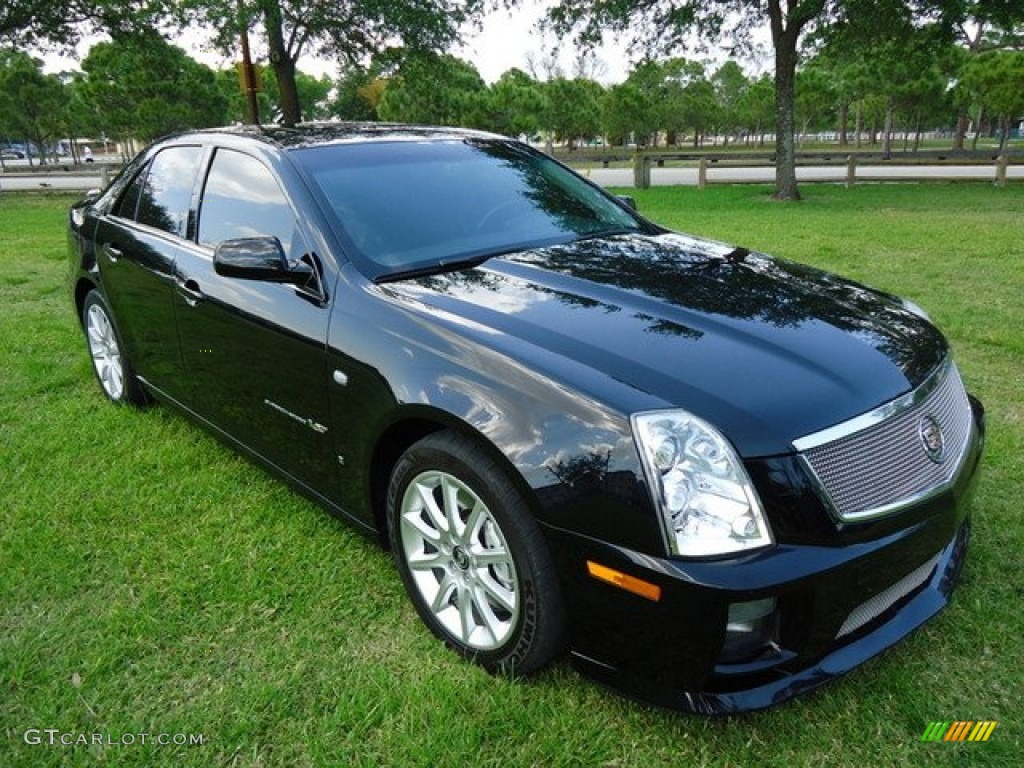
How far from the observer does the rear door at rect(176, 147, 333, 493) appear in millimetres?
2709

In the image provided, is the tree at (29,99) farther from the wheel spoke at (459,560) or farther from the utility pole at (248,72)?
the wheel spoke at (459,560)

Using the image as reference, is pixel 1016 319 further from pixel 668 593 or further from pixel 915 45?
pixel 915 45

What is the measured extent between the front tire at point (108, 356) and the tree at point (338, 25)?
13.3m

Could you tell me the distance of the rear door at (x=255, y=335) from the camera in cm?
271

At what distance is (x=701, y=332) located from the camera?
227 centimetres

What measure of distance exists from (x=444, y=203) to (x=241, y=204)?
0.85 metres

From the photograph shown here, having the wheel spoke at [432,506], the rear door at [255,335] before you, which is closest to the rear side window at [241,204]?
the rear door at [255,335]

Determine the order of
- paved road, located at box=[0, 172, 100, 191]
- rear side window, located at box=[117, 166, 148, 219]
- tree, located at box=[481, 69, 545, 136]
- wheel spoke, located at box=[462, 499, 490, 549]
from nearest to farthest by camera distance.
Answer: wheel spoke, located at box=[462, 499, 490, 549] < rear side window, located at box=[117, 166, 148, 219] < paved road, located at box=[0, 172, 100, 191] < tree, located at box=[481, 69, 545, 136]

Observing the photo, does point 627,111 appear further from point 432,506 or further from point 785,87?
point 432,506

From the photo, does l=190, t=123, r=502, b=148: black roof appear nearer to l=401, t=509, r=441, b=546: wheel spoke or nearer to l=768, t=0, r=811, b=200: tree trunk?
l=401, t=509, r=441, b=546: wheel spoke

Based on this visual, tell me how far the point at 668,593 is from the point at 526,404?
58 centimetres

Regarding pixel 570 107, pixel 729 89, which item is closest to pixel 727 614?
pixel 570 107

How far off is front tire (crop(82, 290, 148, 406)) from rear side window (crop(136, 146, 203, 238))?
70 centimetres

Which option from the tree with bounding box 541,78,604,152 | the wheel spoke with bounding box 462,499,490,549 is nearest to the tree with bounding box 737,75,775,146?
the tree with bounding box 541,78,604,152
